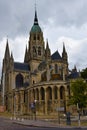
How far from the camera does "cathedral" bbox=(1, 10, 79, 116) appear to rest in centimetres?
8519

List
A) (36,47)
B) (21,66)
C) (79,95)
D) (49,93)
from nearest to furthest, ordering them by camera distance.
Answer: (79,95) < (49,93) < (21,66) < (36,47)

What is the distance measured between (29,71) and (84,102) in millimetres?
60485

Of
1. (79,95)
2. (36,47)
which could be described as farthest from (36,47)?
(79,95)

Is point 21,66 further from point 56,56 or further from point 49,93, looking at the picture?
point 49,93

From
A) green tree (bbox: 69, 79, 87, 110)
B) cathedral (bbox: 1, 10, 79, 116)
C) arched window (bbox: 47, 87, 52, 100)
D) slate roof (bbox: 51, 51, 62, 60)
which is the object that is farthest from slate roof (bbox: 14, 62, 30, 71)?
green tree (bbox: 69, 79, 87, 110)

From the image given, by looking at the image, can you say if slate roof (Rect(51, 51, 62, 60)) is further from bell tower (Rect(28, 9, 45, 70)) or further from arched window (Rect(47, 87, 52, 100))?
arched window (Rect(47, 87, 52, 100))

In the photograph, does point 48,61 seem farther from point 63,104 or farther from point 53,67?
point 63,104

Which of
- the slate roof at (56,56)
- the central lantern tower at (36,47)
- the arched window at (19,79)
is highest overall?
the central lantern tower at (36,47)

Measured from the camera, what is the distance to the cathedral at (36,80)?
279 ft

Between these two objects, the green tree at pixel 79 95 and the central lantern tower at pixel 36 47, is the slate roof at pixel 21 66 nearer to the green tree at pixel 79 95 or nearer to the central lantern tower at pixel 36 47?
the central lantern tower at pixel 36 47

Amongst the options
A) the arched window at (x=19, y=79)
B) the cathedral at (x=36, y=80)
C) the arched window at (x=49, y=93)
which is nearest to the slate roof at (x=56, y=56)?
the cathedral at (x=36, y=80)

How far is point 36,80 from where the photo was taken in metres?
106

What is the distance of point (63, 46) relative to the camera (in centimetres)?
10944

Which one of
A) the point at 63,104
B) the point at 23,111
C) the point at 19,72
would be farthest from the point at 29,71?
the point at 63,104
